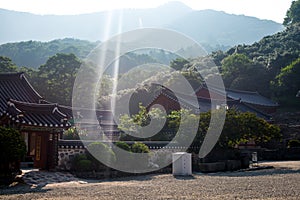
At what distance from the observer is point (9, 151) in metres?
12.2

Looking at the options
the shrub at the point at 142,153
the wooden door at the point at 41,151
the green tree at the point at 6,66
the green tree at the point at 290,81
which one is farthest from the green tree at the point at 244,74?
the wooden door at the point at 41,151

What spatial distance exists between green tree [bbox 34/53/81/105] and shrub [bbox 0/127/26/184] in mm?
34609

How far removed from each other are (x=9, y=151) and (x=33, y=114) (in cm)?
317

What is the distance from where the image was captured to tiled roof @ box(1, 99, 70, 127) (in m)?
13.9

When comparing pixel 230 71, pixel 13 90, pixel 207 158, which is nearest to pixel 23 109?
pixel 13 90

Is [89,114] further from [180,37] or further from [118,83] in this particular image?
[180,37]

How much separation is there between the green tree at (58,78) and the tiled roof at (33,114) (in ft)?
104

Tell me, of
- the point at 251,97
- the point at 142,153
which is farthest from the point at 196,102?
the point at 142,153

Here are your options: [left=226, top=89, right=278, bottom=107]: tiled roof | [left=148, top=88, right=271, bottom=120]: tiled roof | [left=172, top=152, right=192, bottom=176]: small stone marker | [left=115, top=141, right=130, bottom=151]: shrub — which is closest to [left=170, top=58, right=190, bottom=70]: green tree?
[left=226, top=89, right=278, bottom=107]: tiled roof

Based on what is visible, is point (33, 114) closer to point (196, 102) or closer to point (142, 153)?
point (142, 153)

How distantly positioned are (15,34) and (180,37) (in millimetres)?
80822

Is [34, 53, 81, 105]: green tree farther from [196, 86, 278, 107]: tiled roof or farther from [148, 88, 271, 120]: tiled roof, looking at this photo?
[196, 86, 278, 107]: tiled roof

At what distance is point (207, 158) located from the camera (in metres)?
19.4

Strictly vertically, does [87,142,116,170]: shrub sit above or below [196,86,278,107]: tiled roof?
below
